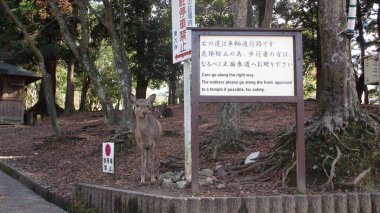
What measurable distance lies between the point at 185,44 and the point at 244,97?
162 centimetres

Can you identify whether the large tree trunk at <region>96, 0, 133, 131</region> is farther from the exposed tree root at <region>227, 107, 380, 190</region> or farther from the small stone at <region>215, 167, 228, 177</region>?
the exposed tree root at <region>227, 107, 380, 190</region>

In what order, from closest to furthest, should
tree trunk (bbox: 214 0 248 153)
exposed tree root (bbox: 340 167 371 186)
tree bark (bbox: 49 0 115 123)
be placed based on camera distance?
exposed tree root (bbox: 340 167 371 186) < tree trunk (bbox: 214 0 248 153) < tree bark (bbox: 49 0 115 123)

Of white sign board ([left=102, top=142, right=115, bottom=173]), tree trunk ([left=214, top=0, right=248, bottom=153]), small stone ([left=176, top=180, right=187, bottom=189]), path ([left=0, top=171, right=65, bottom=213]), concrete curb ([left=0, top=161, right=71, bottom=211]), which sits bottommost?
path ([left=0, top=171, right=65, bottom=213])

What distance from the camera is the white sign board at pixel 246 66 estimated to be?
6039 mm

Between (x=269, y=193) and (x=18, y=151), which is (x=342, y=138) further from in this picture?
(x=18, y=151)

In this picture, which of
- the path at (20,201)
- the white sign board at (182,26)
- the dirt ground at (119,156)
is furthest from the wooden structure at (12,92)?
the white sign board at (182,26)

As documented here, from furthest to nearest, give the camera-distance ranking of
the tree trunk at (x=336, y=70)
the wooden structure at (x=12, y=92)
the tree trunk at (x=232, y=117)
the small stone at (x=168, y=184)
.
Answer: the wooden structure at (x=12, y=92) → the tree trunk at (x=232, y=117) → the tree trunk at (x=336, y=70) → the small stone at (x=168, y=184)

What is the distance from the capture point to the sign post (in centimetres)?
697

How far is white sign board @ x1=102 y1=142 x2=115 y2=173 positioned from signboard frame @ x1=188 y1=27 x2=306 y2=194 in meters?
1.86

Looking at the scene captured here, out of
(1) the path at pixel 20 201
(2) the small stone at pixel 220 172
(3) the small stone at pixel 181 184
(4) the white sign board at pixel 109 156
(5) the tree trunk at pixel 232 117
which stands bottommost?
(1) the path at pixel 20 201

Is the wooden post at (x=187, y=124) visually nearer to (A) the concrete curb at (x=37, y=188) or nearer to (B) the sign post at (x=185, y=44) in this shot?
(B) the sign post at (x=185, y=44)

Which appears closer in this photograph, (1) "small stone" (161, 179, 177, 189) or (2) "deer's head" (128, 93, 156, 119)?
(1) "small stone" (161, 179, 177, 189)

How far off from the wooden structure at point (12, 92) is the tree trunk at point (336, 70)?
24810mm

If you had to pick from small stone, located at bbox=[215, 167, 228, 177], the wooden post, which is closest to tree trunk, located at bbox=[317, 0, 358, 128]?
small stone, located at bbox=[215, 167, 228, 177]
